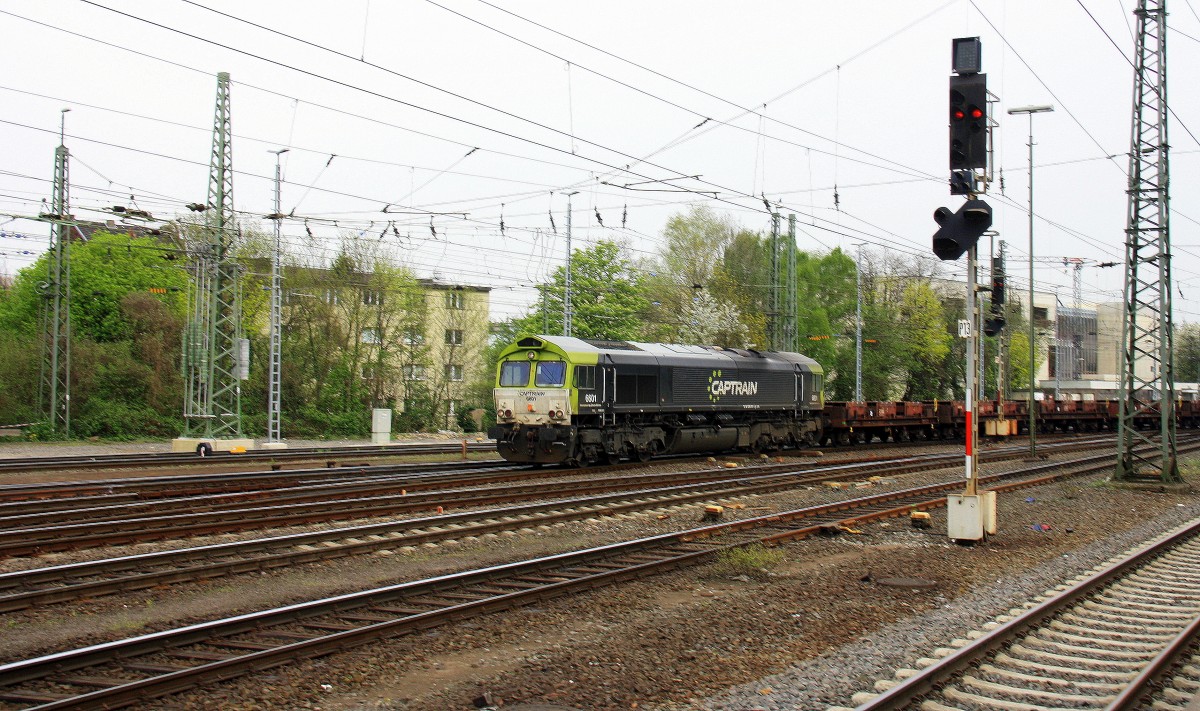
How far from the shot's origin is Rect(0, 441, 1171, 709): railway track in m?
6.67

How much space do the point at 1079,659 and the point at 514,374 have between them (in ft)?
63.1

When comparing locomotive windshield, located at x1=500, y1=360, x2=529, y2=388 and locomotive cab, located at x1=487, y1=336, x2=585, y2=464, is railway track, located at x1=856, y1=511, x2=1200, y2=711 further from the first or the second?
locomotive windshield, located at x1=500, y1=360, x2=529, y2=388

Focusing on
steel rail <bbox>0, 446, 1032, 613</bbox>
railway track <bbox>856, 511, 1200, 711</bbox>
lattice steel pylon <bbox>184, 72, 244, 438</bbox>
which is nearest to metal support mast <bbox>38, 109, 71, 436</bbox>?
lattice steel pylon <bbox>184, 72, 244, 438</bbox>

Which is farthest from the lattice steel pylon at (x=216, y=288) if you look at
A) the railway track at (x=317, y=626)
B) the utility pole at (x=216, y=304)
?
the railway track at (x=317, y=626)

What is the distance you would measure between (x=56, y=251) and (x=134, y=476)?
1570 cm

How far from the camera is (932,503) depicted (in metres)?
17.8

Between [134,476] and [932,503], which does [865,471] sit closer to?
[932,503]

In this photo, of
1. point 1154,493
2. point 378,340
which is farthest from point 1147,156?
point 378,340

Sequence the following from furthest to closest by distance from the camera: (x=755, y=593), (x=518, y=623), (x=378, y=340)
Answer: (x=378, y=340)
(x=755, y=593)
(x=518, y=623)

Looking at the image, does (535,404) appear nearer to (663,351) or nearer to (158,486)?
(663,351)

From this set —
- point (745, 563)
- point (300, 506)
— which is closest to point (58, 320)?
point (300, 506)

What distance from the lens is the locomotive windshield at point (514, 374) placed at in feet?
84.0

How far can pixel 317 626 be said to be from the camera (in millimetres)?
8375

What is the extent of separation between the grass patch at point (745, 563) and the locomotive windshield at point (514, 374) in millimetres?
13927
